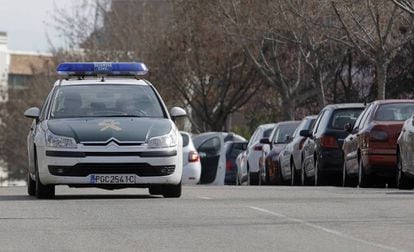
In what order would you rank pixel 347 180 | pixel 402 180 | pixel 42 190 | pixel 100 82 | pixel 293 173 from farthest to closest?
pixel 293 173
pixel 347 180
pixel 402 180
pixel 100 82
pixel 42 190

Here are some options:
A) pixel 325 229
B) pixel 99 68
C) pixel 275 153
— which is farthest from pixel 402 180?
pixel 275 153

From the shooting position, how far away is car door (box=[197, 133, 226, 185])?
128 ft

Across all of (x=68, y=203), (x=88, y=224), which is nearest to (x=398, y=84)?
(x=68, y=203)

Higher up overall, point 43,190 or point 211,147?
point 43,190

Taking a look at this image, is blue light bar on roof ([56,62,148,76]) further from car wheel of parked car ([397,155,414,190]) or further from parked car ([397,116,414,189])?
car wheel of parked car ([397,155,414,190])

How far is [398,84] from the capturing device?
170ft

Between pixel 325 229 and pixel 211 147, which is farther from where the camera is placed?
pixel 211 147

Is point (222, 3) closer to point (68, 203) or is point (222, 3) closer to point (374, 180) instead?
point (374, 180)

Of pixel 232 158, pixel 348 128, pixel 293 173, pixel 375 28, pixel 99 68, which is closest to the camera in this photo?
pixel 99 68

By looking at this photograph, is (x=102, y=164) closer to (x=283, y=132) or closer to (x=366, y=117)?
(x=366, y=117)

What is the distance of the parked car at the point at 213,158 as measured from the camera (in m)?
38.9

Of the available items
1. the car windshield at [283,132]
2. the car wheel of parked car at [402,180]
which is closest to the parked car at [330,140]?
the car wheel of parked car at [402,180]

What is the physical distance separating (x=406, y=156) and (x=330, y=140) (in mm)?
5001

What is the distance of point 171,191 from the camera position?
19.9m
